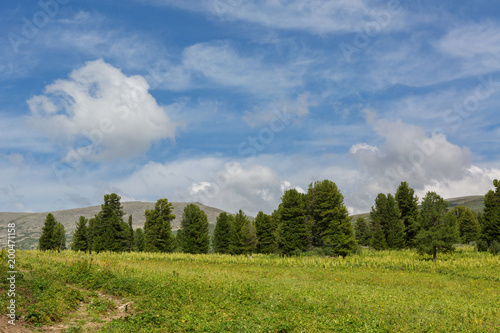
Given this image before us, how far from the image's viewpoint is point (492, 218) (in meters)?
51.6

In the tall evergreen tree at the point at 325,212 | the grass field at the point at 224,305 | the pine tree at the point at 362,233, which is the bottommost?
the pine tree at the point at 362,233

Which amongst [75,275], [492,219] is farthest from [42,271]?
[492,219]

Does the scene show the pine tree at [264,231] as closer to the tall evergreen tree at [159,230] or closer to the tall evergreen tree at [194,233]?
the tall evergreen tree at [194,233]

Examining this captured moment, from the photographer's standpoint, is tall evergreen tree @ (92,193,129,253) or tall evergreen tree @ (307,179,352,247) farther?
tall evergreen tree @ (92,193,129,253)

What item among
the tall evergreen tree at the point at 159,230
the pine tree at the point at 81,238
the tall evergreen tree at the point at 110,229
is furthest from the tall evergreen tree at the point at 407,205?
the pine tree at the point at 81,238

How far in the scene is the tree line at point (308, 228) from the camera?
39750 millimetres

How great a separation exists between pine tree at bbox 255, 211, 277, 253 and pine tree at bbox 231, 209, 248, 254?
508 centimetres

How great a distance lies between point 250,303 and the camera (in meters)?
15.1

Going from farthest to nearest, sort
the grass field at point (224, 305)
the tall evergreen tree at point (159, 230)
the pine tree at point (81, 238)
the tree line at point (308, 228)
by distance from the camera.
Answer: the pine tree at point (81, 238), the tall evergreen tree at point (159, 230), the tree line at point (308, 228), the grass field at point (224, 305)

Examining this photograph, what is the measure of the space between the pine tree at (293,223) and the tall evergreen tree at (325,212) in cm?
206

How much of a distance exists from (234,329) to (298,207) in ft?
124

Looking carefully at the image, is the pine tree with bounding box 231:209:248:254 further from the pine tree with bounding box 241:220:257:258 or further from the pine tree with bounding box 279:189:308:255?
the pine tree with bounding box 279:189:308:255

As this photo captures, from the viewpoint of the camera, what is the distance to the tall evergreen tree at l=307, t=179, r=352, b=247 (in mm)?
47156

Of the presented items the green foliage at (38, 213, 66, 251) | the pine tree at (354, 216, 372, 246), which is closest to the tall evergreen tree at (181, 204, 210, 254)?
→ the green foliage at (38, 213, 66, 251)
